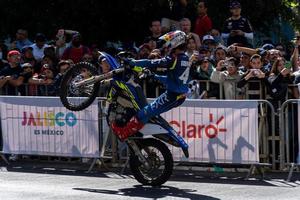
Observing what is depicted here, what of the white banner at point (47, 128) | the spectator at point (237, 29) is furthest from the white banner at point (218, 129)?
the spectator at point (237, 29)

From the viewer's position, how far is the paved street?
35.0 ft

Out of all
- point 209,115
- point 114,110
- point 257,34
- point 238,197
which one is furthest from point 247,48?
point 257,34

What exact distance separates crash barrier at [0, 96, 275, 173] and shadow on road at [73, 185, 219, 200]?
1.27 m

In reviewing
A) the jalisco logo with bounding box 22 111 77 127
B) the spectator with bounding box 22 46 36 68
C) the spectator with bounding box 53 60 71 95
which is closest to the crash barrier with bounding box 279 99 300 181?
the jalisco logo with bounding box 22 111 77 127

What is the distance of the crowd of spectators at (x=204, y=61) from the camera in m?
12.5

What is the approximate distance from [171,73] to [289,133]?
2.18m

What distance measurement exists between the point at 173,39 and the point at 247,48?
335cm

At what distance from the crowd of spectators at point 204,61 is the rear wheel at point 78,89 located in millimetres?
949

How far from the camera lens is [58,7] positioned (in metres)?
19.1

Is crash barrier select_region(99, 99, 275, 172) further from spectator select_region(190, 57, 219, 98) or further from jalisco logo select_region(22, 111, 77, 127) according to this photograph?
jalisco logo select_region(22, 111, 77, 127)

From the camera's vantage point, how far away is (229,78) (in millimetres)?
12680

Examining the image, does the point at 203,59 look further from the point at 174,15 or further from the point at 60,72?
the point at 174,15

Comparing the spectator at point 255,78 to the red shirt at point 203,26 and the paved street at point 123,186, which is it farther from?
the red shirt at point 203,26

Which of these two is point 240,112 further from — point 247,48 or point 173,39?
point 247,48
